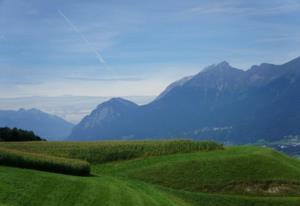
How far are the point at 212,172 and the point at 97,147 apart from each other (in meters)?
20.7

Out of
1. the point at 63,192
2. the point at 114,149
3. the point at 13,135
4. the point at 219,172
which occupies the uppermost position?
the point at 13,135

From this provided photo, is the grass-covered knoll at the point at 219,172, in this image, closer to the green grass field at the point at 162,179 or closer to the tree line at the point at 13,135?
the green grass field at the point at 162,179

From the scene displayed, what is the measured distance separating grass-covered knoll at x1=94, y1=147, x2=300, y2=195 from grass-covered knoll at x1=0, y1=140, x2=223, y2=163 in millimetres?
3306

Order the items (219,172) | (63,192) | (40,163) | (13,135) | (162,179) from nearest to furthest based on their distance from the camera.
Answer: (63,192), (40,163), (162,179), (219,172), (13,135)

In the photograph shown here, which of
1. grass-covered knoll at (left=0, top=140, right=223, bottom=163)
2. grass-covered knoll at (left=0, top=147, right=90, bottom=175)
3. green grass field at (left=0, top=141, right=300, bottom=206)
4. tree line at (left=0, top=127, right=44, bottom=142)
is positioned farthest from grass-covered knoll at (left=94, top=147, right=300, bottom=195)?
tree line at (left=0, top=127, right=44, bottom=142)

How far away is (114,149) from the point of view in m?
75.9

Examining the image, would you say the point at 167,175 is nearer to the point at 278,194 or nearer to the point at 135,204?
the point at 278,194

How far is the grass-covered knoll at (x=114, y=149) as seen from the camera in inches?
2913

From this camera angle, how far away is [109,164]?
71000 mm

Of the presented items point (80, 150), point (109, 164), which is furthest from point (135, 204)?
point (80, 150)

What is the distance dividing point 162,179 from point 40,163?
1564cm

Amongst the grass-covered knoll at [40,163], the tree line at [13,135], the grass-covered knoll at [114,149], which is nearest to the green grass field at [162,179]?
the grass-covered knoll at [114,149]

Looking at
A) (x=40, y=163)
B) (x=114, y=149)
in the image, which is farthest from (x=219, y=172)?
(x=40, y=163)

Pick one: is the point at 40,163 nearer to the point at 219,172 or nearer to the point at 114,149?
the point at 219,172
